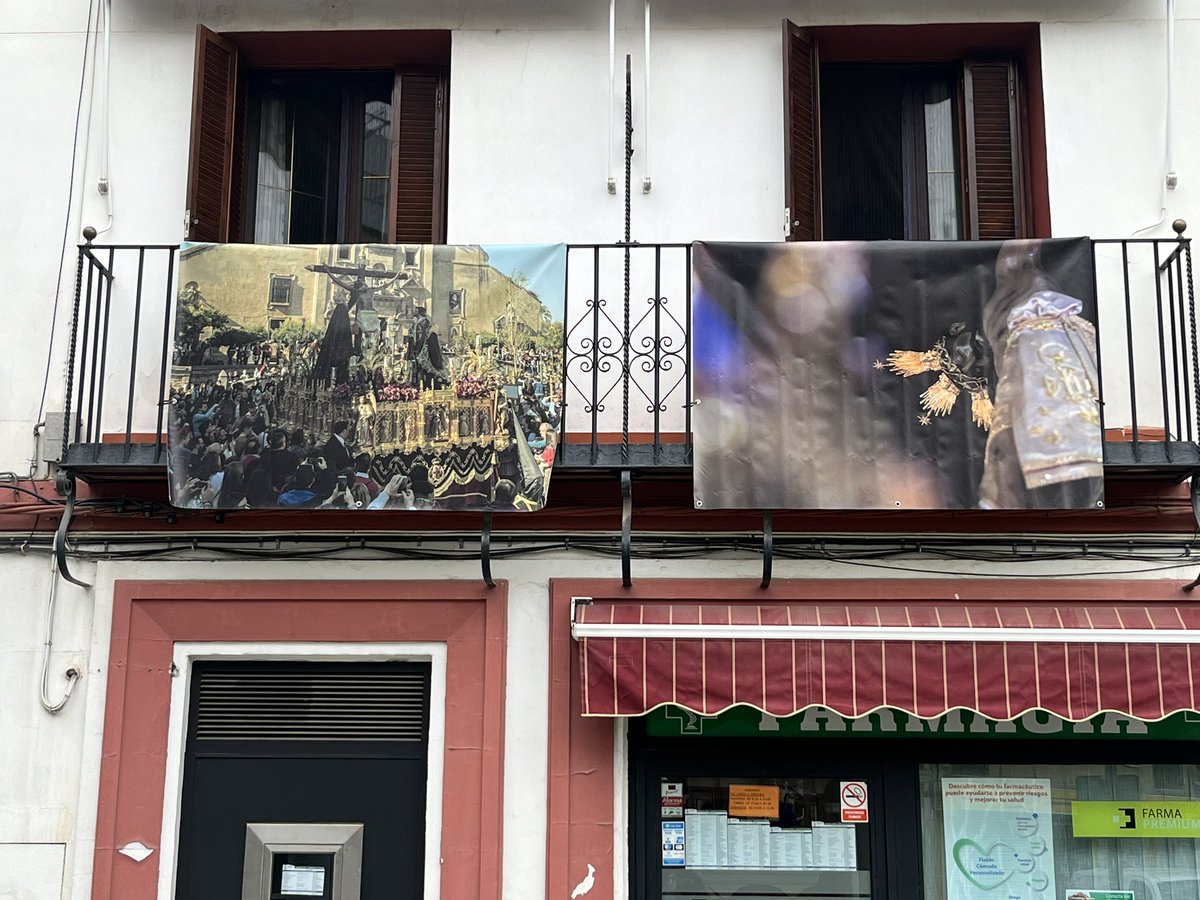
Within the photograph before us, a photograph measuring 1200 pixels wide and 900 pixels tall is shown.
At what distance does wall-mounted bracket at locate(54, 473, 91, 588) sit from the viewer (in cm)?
725

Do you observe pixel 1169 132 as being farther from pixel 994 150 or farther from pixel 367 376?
pixel 367 376

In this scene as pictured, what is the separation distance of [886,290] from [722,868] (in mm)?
3138

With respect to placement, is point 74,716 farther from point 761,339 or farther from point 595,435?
point 761,339

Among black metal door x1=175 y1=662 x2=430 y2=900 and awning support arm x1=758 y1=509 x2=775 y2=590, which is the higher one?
awning support arm x1=758 y1=509 x2=775 y2=590

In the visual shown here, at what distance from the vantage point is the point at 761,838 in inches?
292

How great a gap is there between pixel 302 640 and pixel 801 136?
12.9ft

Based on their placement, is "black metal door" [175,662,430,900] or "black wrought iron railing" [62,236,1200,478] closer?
"black wrought iron railing" [62,236,1200,478]

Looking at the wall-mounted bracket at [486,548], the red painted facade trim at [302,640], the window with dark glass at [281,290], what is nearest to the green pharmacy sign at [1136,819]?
the red painted facade trim at [302,640]

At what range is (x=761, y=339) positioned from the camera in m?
7.18

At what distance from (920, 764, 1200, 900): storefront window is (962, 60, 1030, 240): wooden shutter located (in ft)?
10.0

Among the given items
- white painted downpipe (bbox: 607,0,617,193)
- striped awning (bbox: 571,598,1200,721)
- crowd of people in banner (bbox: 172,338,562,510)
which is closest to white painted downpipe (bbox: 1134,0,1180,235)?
striped awning (bbox: 571,598,1200,721)

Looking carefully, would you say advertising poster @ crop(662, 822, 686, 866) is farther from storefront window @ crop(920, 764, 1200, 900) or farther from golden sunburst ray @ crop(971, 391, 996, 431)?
golden sunburst ray @ crop(971, 391, 996, 431)

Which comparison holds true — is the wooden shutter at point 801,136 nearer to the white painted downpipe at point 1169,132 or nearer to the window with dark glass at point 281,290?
the white painted downpipe at point 1169,132

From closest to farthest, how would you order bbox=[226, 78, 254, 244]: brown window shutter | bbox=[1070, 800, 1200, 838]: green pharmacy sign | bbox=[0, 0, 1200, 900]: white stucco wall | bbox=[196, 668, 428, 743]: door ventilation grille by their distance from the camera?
bbox=[1070, 800, 1200, 838]: green pharmacy sign → bbox=[196, 668, 428, 743]: door ventilation grille → bbox=[0, 0, 1200, 900]: white stucco wall → bbox=[226, 78, 254, 244]: brown window shutter
